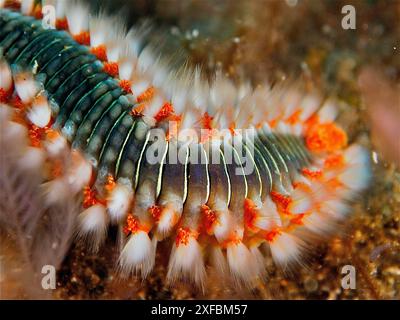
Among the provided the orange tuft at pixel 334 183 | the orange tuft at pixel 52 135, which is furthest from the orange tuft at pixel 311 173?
the orange tuft at pixel 52 135

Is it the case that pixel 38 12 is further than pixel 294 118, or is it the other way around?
pixel 294 118

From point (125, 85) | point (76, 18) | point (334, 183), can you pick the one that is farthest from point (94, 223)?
point (334, 183)

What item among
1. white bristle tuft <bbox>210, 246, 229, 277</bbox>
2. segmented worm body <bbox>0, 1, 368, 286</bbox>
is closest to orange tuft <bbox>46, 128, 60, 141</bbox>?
segmented worm body <bbox>0, 1, 368, 286</bbox>

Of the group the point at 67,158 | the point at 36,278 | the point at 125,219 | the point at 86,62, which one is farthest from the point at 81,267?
the point at 86,62

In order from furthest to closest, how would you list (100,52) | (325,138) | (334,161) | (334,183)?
(325,138) → (334,161) → (334,183) → (100,52)

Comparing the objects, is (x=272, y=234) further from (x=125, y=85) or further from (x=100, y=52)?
(x=100, y=52)

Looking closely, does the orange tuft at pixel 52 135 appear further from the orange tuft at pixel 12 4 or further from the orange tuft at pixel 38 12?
the orange tuft at pixel 12 4

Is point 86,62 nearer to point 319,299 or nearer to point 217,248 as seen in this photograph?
point 217,248
